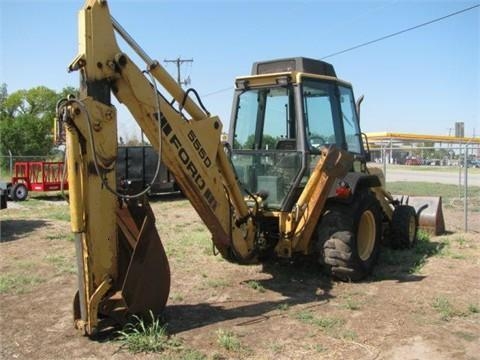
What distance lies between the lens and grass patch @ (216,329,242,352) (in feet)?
14.6

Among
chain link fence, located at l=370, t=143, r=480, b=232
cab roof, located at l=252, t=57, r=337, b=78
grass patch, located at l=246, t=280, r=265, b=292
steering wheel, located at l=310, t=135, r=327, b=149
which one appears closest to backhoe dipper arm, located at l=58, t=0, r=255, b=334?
grass patch, located at l=246, t=280, r=265, b=292

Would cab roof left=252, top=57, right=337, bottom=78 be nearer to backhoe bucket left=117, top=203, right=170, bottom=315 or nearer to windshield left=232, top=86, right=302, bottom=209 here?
windshield left=232, top=86, right=302, bottom=209

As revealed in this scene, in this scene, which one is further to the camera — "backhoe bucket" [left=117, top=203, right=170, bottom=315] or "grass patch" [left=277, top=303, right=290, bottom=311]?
"grass patch" [left=277, top=303, right=290, bottom=311]

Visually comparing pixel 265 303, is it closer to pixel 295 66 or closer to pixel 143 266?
pixel 143 266

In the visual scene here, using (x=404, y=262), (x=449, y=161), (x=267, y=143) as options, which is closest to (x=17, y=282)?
(x=267, y=143)

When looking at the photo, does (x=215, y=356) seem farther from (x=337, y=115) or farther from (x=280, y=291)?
(x=337, y=115)

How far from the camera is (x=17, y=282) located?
6770 millimetres

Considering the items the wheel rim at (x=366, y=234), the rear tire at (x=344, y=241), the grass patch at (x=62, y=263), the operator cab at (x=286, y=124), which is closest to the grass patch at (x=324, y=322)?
the rear tire at (x=344, y=241)

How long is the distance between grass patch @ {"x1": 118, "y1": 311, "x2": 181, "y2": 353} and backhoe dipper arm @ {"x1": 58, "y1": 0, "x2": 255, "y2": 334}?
0.14 m

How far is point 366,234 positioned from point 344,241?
1.01 metres

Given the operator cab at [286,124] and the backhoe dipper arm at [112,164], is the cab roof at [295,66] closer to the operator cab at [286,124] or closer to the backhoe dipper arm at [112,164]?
the operator cab at [286,124]

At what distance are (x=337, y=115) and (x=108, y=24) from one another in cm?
358

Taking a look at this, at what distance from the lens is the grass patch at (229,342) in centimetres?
445

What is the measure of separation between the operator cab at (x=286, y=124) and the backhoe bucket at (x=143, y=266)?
6.46 feet
